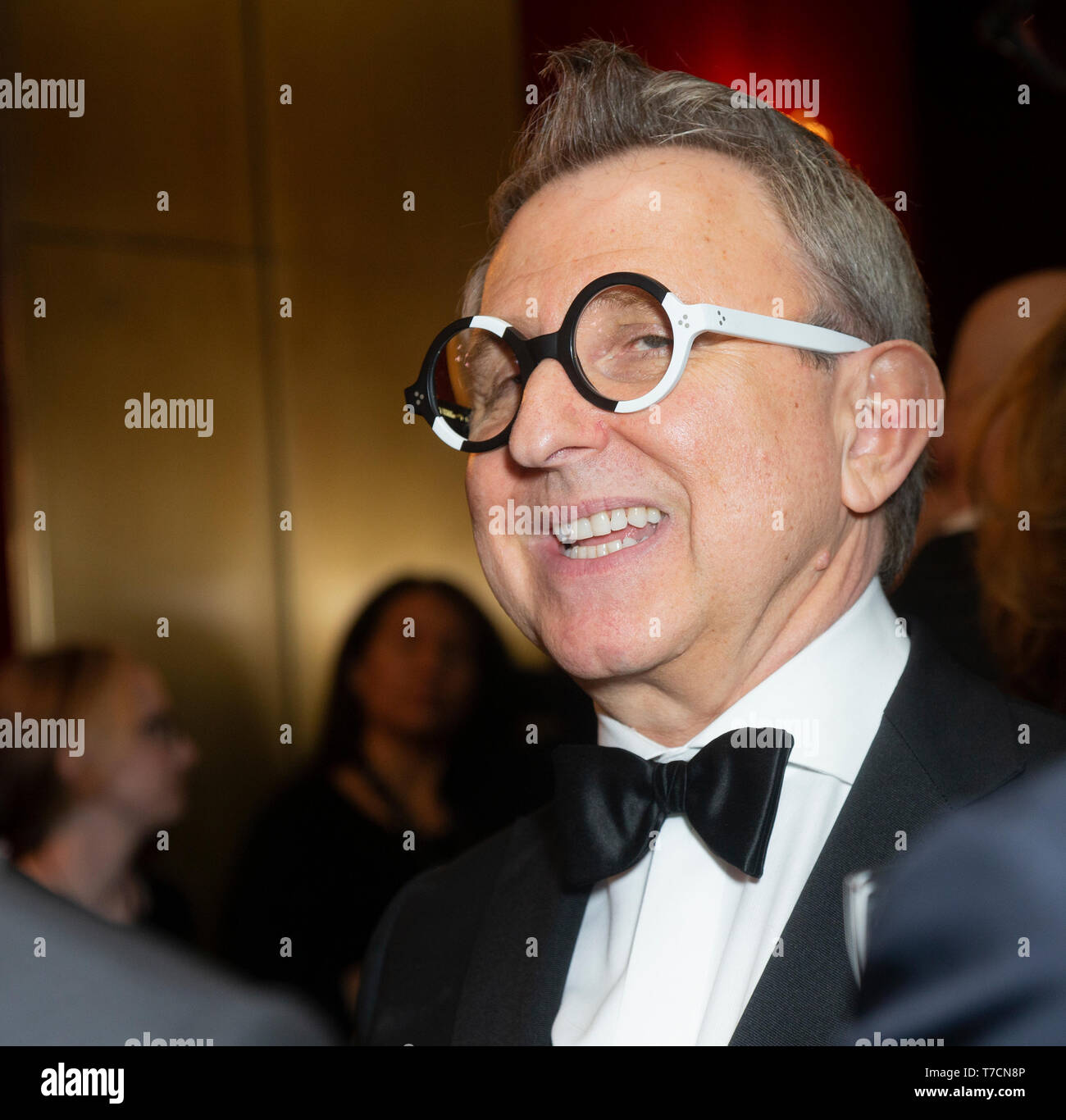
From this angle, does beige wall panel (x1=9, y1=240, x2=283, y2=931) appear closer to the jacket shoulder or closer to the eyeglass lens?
the jacket shoulder

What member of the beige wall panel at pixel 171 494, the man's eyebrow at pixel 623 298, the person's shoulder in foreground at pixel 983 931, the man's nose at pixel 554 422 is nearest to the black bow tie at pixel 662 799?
the man's nose at pixel 554 422

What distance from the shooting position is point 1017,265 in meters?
3.71

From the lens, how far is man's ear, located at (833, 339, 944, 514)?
131 cm

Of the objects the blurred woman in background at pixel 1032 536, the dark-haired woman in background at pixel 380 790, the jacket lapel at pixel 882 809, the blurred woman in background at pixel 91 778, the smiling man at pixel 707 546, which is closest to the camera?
the jacket lapel at pixel 882 809

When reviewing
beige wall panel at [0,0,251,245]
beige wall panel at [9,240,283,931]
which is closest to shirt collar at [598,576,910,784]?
beige wall panel at [9,240,283,931]

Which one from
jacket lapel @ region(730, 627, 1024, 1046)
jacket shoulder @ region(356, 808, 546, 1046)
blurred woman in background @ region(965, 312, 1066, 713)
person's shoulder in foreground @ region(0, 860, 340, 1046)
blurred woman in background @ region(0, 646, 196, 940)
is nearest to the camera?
person's shoulder in foreground @ region(0, 860, 340, 1046)

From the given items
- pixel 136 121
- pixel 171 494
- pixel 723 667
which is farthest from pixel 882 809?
pixel 136 121

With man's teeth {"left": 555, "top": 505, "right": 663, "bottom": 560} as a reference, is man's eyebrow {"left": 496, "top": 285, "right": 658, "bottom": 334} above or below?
Answer: above

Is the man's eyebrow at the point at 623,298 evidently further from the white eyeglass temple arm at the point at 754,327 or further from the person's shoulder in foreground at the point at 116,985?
the person's shoulder in foreground at the point at 116,985

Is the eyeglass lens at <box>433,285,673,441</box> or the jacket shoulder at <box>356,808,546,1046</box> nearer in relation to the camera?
the eyeglass lens at <box>433,285,673,441</box>

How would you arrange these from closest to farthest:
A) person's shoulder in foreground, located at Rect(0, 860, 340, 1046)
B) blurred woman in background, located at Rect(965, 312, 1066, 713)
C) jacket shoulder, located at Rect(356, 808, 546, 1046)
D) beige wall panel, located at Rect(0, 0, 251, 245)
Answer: person's shoulder in foreground, located at Rect(0, 860, 340, 1046) < jacket shoulder, located at Rect(356, 808, 546, 1046) < blurred woman in background, located at Rect(965, 312, 1066, 713) < beige wall panel, located at Rect(0, 0, 251, 245)

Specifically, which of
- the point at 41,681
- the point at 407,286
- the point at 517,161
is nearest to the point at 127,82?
the point at 407,286

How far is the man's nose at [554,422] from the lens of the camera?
4.06ft
